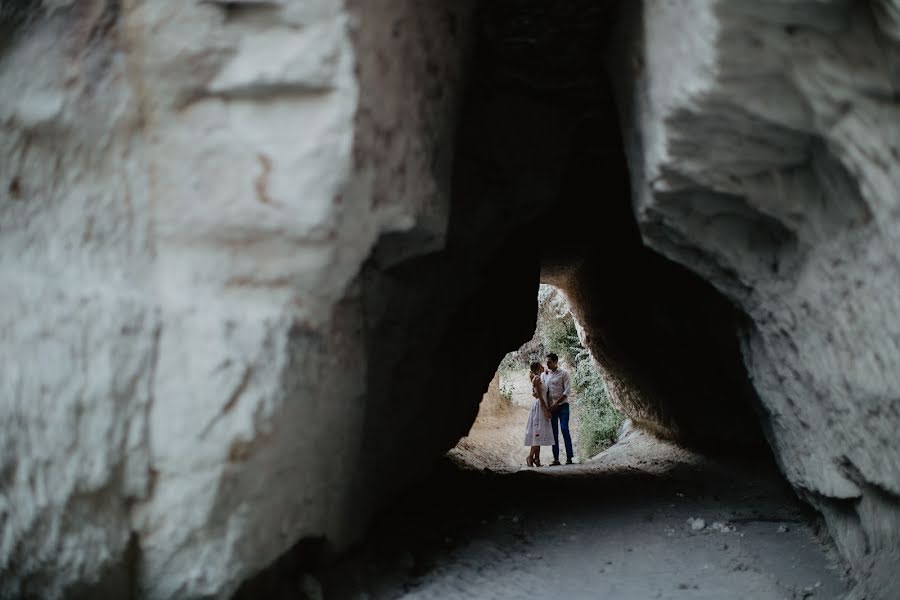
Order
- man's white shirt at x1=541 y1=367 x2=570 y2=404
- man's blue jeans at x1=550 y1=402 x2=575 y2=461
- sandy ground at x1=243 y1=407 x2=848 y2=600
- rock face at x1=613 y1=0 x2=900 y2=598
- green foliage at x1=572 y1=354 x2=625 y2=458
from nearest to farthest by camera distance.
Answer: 1. rock face at x1=613 y1=0 x2=900 y2=598
2. sandy ground at x1=243 y1=407 x2=848 y2=600
3. man's white shirt at x1=541 y1=367 x2=570 y2=404
4. man's blue jeans at x1=550 y1=402 x2=575 y2=461
5. green foliage at x1=572 y1=354 x2=625 y2=458

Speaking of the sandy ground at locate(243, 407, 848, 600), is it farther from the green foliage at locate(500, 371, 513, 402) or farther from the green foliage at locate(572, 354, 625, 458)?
the green foliage at locate(500, 371, 513, 402)

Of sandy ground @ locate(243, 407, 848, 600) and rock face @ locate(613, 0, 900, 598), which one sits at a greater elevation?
rock face @ locate(613, 0, 900, 598)

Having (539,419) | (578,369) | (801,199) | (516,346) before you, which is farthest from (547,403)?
(801,199)

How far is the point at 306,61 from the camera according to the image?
7.96ft

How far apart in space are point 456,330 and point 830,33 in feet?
10.9

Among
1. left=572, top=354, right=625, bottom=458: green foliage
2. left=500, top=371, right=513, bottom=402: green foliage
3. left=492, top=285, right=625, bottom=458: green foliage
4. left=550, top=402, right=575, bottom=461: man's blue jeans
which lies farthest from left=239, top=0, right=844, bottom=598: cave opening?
left=500, top=371, right=513, bottom=402: green foliage

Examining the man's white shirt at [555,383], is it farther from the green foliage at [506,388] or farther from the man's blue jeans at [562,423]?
the green foliage at [506,388]

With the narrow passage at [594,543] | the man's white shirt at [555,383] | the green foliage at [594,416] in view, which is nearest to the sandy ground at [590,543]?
the narrow passage at [594,543]

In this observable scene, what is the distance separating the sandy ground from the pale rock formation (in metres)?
0.74

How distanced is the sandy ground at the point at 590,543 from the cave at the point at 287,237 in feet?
1.00

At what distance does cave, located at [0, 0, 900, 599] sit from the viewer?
224 cm

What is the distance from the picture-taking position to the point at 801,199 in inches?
109

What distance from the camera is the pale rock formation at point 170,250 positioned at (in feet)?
7.50

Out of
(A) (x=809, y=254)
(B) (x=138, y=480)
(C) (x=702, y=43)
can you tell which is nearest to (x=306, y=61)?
(C) (x=702, y=43)
